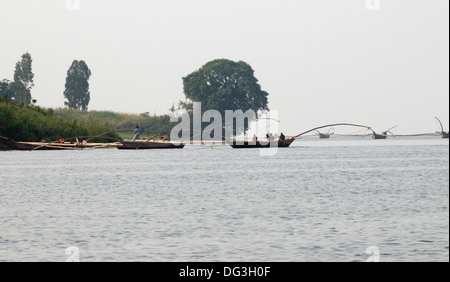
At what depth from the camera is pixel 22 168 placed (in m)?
55.0

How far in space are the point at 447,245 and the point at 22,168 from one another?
40770 mm

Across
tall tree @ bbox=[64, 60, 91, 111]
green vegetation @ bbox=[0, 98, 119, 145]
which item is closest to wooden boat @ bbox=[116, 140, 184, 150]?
green vegetation @ bbox=[0, 98, 119, 145]

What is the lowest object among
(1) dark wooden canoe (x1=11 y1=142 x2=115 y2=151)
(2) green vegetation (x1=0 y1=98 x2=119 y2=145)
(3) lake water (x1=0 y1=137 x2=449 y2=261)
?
(3) lake water (x1=0 y1=137 x2=449 y2=261)

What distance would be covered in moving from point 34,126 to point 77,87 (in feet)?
157

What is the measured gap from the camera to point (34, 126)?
8144cm

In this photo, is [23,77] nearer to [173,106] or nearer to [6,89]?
[6,89]

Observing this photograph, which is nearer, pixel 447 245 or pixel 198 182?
pixel 447 245

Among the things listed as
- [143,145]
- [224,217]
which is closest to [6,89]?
[143,145]

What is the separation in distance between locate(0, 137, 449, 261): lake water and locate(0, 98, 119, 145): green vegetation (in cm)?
3101

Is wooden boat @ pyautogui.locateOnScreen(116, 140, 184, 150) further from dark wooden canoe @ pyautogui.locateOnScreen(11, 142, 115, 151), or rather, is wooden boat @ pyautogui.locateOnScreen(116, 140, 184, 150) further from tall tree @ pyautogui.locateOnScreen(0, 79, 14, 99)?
tall tree @ pyautogui.locateOnScreen(0, 79, 14, 99)

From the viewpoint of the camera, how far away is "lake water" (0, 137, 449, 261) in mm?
19469

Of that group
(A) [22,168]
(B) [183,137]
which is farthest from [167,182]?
(B) [183,137]

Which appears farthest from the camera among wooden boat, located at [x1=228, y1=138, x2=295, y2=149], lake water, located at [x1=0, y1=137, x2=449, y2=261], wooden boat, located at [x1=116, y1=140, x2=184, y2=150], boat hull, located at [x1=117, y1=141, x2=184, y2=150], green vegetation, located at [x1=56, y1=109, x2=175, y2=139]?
green vegetation, located at [x1=56, y1=109, x2=175, y2=139]
